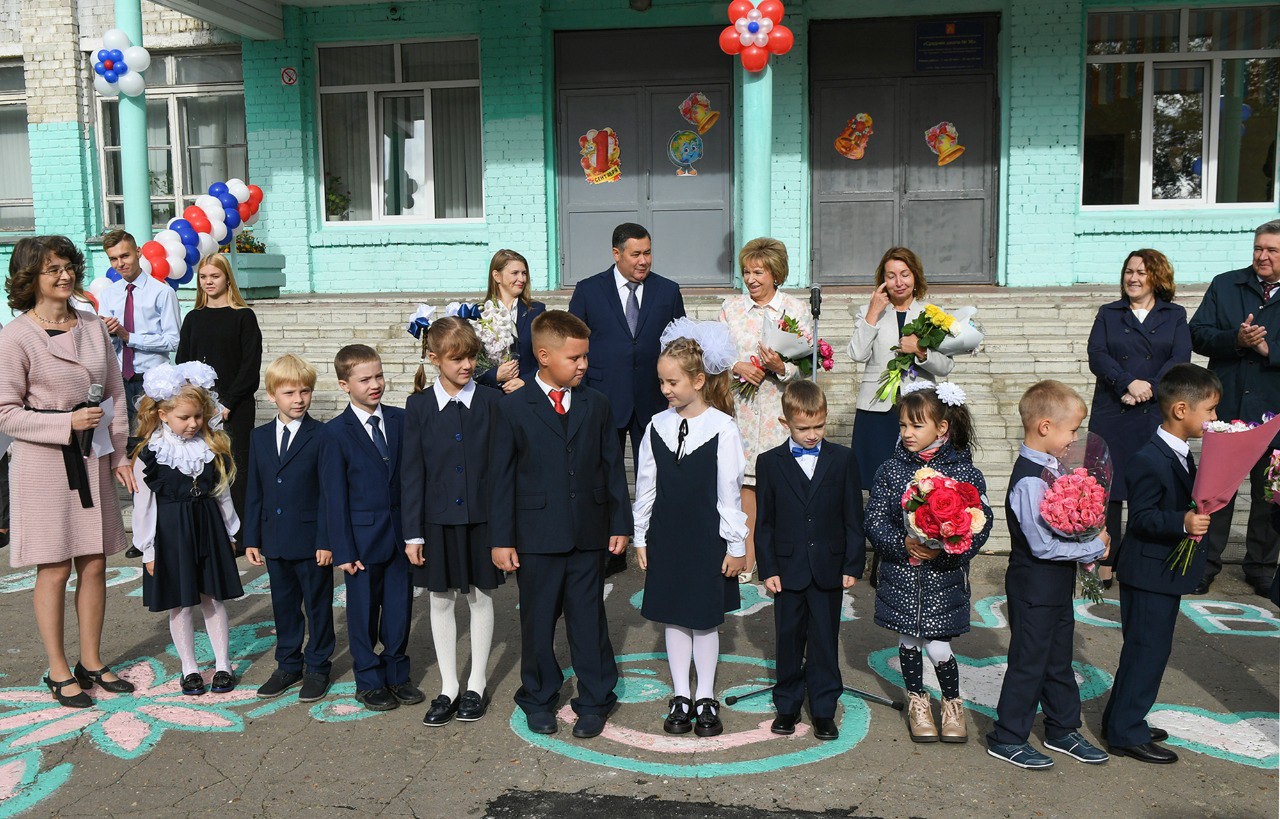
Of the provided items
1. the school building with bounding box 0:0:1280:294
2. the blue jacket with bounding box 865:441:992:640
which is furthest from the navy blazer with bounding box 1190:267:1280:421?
the school building with bounding box 0:0:1280:294

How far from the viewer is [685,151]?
12.7 meters

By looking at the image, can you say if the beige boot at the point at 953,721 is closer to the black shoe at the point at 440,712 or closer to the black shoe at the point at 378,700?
the black shoe at the point at 440,712

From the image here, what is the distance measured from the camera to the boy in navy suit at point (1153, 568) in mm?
4082

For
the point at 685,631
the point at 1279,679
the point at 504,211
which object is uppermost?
the point at 504,211

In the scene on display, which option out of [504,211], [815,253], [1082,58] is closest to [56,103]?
[504,211]

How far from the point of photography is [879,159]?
40.3 ft

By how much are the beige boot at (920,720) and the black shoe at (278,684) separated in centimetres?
265

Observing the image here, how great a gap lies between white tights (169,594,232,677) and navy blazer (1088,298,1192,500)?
4.70m

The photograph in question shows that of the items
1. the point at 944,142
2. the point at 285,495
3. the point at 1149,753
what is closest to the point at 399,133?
the point at 944,142

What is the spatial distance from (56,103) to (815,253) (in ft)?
31.4

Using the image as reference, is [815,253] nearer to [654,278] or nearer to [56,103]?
[654,278]

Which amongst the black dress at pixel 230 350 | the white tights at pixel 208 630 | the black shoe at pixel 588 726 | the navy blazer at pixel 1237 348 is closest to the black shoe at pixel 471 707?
the black shoe at pixel 588 726

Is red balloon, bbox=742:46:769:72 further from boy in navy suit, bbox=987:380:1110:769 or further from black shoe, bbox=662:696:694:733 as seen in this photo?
black shoe, bbox=662:696:694:733

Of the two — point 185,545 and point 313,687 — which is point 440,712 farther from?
point 185,545
